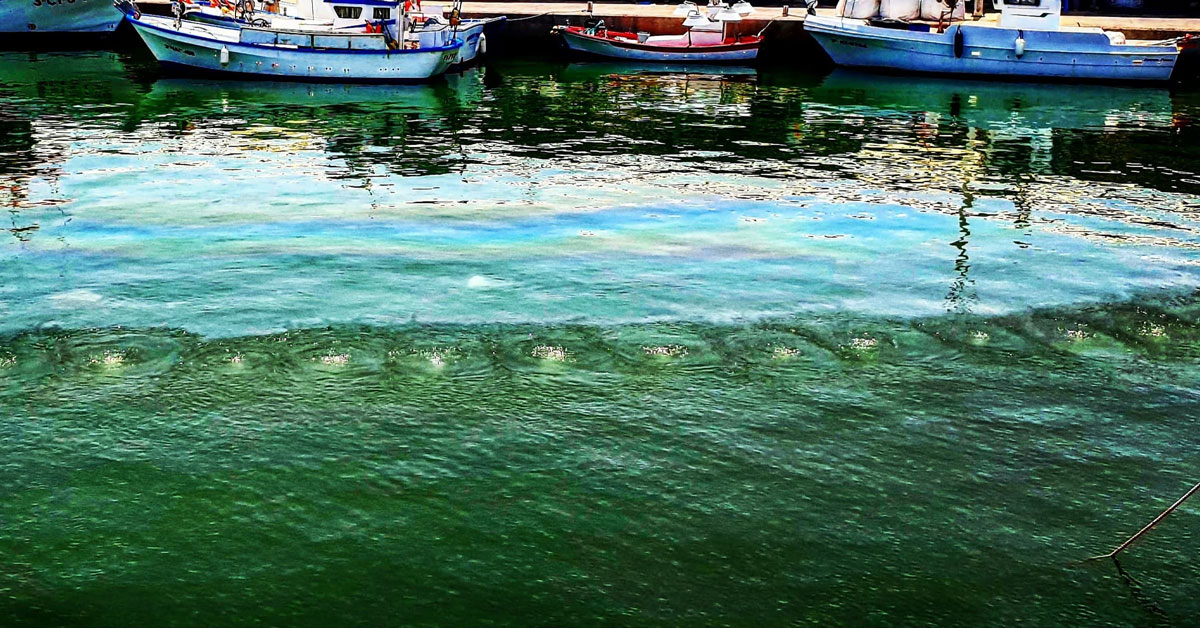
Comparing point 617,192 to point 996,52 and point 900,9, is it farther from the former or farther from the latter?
point 900,9

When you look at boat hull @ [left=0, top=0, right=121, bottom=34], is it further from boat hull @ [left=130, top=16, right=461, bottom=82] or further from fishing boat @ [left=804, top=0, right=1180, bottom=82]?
fishing boat @ [left=804, top=0, right=1180, bottom=82]

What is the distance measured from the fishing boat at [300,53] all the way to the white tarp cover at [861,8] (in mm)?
11600

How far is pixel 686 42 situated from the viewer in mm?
33531

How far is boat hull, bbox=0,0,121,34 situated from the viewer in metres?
34.8

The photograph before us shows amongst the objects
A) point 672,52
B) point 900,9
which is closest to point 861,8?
point 900,9

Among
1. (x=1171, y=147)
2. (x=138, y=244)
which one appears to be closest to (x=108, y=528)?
(x=138, y=244)

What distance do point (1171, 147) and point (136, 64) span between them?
81.5ft

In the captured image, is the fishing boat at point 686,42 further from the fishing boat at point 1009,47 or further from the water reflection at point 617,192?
the water reflection at point 617,192

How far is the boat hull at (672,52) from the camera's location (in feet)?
109

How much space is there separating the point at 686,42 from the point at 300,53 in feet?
35.3

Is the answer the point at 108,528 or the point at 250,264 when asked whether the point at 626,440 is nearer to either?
the point at 108,528

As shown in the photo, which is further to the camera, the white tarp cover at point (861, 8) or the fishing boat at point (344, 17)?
the white tarp cover at point (861, 8)

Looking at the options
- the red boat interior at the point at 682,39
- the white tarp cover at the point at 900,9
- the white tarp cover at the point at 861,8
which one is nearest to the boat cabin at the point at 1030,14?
the white tarp cover at the point at 900,9

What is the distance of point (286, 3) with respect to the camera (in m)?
31.9
